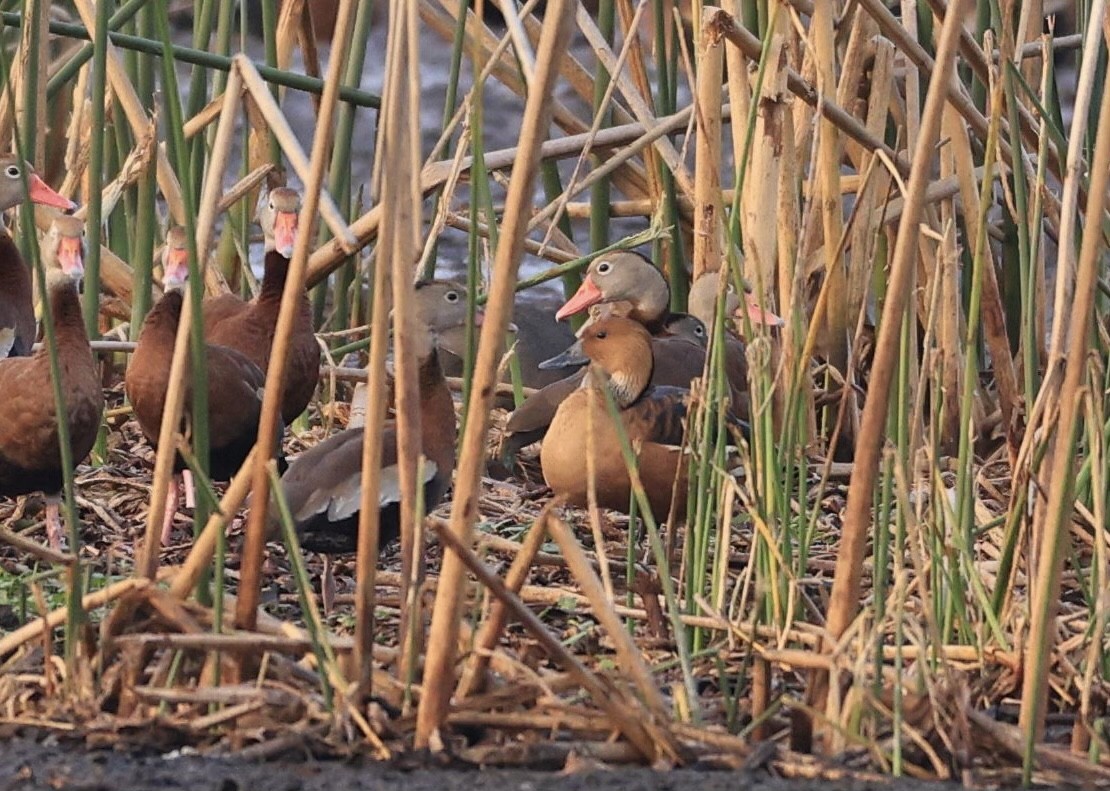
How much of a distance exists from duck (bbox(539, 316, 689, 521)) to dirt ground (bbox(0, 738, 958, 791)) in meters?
1.59

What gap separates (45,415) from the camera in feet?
13.7

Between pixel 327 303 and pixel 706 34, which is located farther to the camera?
pixel 327 303

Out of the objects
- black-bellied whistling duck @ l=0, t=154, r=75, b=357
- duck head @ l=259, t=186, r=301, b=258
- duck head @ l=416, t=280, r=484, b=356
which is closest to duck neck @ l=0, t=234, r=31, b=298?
black-bellied whistling duck @ l=0, t=154, r=75, b=357

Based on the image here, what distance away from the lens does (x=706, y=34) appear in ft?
13.7

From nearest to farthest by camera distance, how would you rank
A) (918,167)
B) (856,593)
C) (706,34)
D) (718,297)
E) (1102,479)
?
(918,167), (856,593), (1102,479), (718,297), (706,34)

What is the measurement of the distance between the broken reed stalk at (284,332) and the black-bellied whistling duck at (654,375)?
7.28 feet

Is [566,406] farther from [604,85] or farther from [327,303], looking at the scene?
[327,303]

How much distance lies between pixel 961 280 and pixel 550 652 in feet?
11.6

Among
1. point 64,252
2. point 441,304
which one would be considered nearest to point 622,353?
point 441,304

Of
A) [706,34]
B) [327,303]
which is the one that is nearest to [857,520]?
[706,34]

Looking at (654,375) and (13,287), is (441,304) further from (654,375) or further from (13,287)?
(13,287)

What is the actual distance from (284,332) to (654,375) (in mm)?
2795

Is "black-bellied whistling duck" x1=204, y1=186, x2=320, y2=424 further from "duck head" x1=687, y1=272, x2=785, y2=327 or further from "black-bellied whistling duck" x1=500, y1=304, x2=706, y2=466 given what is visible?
"duck head" x1=687, y1=272, x2=785, y2=327

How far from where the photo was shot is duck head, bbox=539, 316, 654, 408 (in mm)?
4707
